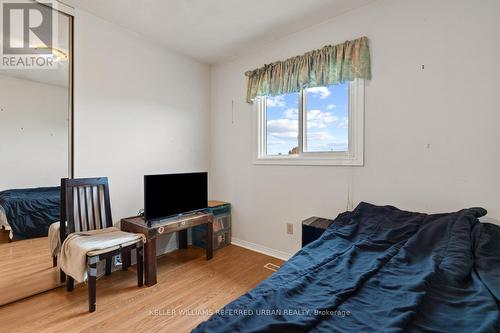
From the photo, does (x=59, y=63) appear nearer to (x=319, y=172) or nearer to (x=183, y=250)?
(x=183, y=250)

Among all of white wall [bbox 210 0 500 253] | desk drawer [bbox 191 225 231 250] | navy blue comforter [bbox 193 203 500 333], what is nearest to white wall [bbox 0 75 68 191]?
desk drawer [bbox 191 225 231 250]

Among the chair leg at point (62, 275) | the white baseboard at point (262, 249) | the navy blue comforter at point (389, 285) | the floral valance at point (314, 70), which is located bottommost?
the white baseboard at point (262, 249)

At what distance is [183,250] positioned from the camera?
3088 millimetres

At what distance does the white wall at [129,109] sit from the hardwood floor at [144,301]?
0.78 metres

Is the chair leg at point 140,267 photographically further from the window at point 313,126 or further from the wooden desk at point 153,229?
the window at point 313,126

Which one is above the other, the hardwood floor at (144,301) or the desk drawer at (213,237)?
the desk drawer at (213,237)

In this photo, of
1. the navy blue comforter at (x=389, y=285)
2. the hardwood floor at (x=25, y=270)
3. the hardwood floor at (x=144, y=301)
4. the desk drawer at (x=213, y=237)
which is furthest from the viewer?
the desk drawer at (x=213, y=237)

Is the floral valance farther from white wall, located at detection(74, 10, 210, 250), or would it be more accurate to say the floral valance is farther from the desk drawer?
the desk drawer

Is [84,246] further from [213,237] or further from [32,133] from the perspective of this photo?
[213,237]

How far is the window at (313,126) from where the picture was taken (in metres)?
2.28

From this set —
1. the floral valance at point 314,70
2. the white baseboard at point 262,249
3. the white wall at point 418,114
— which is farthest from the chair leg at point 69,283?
the floral valance at point 314,70

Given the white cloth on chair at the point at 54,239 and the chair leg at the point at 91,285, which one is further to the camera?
the white cloth on chair at the point at 54,239

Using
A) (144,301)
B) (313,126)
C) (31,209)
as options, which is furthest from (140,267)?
(313,126)

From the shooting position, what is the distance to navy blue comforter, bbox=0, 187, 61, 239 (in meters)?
1.93
